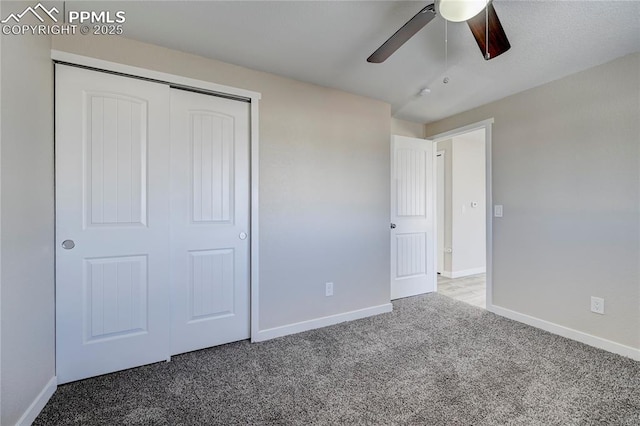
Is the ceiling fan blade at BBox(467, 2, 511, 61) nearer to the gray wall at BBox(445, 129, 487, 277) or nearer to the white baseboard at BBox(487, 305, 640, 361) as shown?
the white baseboard at BBox(487, 305, 640, 361)

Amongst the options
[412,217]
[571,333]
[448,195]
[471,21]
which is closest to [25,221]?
[471,21]

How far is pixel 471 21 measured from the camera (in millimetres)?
1447

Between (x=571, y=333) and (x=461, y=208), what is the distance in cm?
258

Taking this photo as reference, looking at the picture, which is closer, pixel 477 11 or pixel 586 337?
pixel 477 11

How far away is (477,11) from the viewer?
1301mm

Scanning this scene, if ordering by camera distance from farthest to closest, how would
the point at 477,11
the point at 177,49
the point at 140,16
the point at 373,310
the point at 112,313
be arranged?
1. the point at 373,310
2. the point at 177,49
3. the point at 112,313
4. the point at 140,16
5. the point at 477,11

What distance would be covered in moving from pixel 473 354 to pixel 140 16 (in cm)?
327

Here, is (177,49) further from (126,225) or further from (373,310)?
(373,310)

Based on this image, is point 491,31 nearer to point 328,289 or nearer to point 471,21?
point 471,21

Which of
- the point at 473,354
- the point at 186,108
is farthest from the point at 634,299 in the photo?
the point at 186,108

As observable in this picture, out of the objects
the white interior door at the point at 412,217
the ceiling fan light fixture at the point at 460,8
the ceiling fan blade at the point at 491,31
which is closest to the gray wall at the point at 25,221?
the ceiling fan light fixture at the point at 460,8

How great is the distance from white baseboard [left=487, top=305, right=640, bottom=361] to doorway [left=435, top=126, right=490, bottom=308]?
1509mm

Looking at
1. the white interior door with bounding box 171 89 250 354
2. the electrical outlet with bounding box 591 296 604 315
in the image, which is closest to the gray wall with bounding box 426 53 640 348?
the electrical outlet with bounding box 591 296 604 315

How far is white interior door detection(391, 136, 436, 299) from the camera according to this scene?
369 cm
